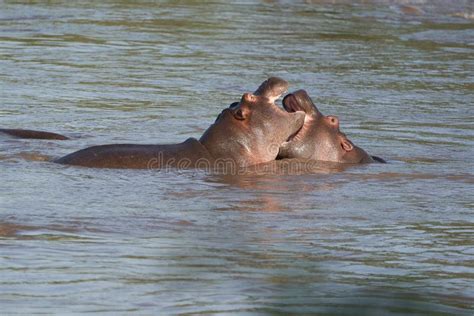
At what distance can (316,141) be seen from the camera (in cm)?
770

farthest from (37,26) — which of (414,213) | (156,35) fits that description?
(414,213)

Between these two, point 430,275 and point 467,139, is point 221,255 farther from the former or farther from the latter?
point 467,139

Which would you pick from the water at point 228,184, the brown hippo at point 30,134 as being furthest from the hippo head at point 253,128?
the brown hippo at point 30,134

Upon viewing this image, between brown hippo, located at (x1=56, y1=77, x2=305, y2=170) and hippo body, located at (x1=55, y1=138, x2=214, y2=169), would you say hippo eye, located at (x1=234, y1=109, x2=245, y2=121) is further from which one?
hippo body, located at (x1=55, y1=138, x2=214, y2=169)

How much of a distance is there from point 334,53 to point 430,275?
29.3 feet

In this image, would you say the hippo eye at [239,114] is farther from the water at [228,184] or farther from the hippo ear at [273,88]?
the water at [228,184]

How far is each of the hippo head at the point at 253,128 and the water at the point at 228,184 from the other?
0.29 metres

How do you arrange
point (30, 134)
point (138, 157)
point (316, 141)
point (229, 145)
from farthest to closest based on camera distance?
point (30, 134)
point (316, 141)
point (229, 145)
point (138, 157)

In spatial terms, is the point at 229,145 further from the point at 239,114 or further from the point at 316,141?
the point at 316,141

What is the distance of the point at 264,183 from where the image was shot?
22.8 feet

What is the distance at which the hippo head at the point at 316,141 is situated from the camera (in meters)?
7.63

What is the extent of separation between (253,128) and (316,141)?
0.50 meters

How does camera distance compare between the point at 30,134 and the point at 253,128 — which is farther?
the point at 30,134

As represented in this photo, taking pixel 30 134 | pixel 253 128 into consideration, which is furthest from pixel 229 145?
pixel 30 134
